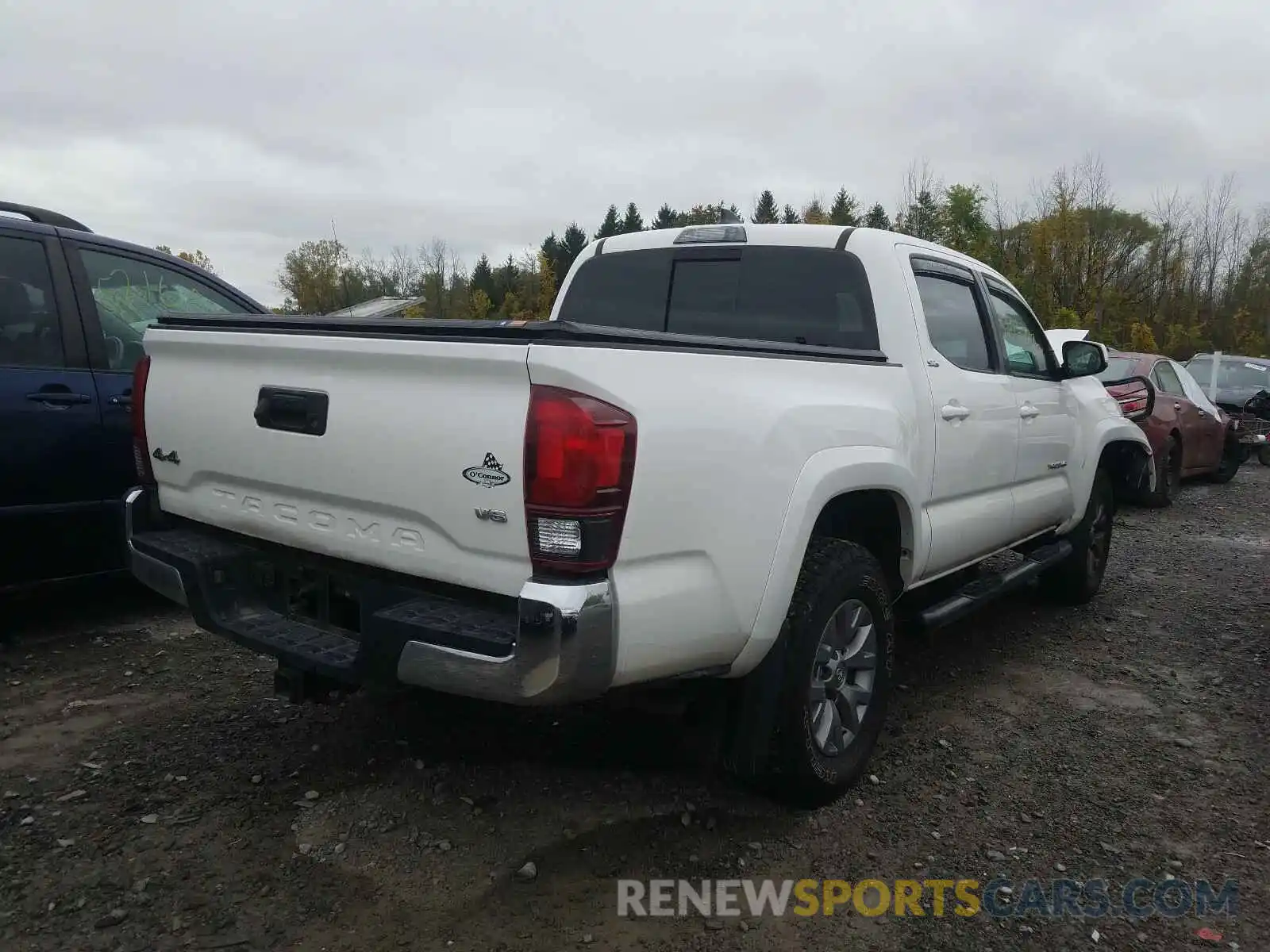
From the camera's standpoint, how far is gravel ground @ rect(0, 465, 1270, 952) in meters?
2.52

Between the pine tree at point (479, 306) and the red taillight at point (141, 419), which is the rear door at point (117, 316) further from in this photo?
the pine tree at point (479, 306)

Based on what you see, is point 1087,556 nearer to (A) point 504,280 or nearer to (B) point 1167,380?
(B) point 1167,380

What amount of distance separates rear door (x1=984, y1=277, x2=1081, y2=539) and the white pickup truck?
0.50 meters

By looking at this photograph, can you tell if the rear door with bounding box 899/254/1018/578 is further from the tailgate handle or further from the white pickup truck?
the tailgate handle

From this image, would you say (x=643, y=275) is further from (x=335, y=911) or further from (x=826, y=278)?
(x=335, y=911)

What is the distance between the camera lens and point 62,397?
4211mm

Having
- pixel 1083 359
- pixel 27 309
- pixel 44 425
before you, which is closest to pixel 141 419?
pixel 44 425

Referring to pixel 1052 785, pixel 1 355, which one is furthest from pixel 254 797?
pixel 1052 785

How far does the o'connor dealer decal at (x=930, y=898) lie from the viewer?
2.63 metres

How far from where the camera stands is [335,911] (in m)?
2.52

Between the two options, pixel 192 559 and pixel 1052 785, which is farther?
pixel 1052 785

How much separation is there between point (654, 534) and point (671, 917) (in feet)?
3.45

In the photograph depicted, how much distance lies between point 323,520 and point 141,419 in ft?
3.42

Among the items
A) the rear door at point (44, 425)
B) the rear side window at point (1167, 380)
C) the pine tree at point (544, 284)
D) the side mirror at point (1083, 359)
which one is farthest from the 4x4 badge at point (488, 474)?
the pine tree at point (544, 284)
